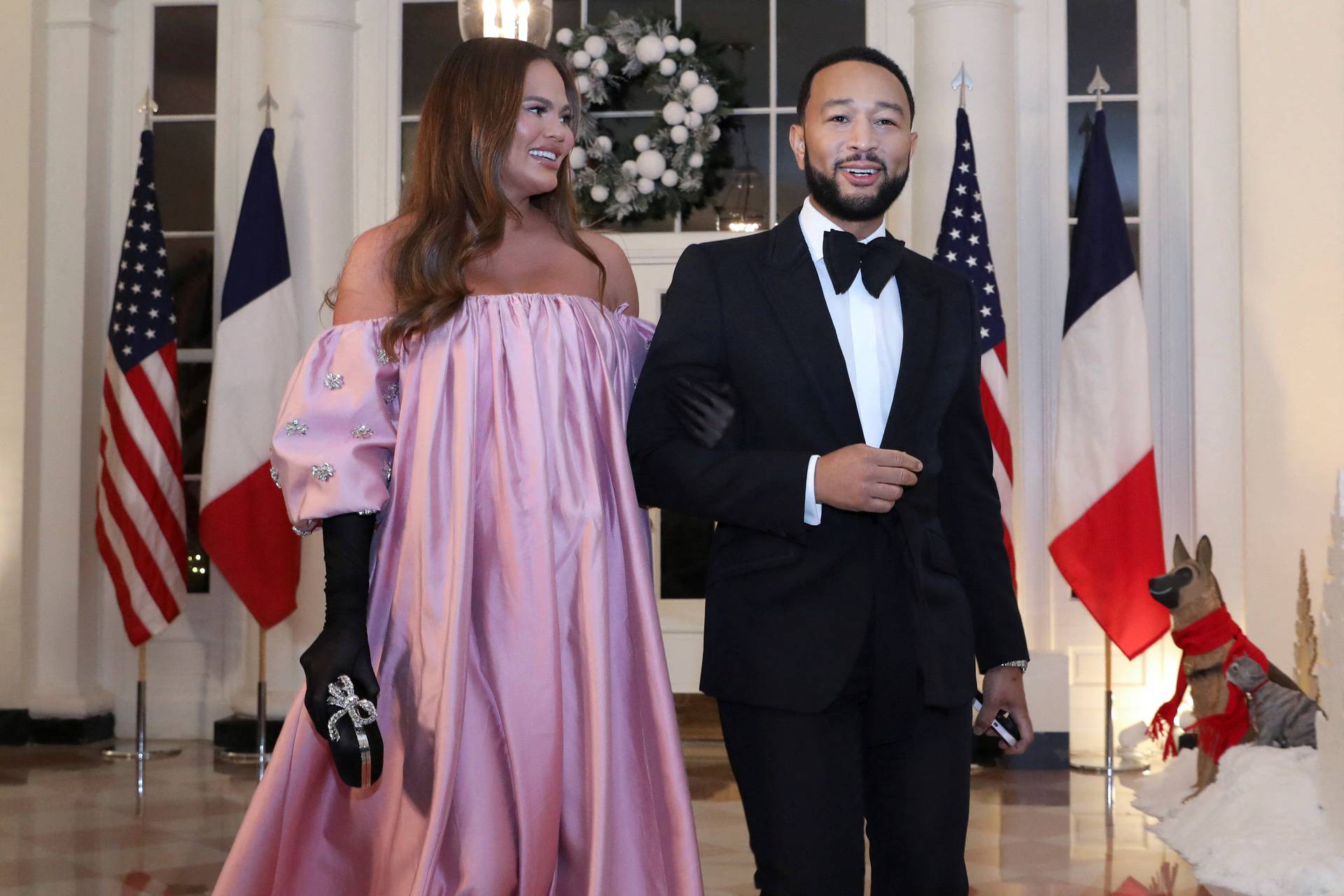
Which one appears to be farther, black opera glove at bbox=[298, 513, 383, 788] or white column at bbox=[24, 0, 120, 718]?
white column at bbox=[24, 0, 120, 718]

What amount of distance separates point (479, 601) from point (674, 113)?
161 inches

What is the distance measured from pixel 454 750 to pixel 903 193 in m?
4.30

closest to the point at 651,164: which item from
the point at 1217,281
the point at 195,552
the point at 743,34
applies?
the point at 743,34

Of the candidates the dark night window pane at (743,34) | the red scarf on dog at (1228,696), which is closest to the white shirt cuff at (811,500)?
the red scarf on dog at (1228,696)

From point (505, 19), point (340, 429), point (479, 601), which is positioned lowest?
point (479, 601)

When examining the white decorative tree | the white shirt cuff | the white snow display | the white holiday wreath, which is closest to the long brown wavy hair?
the white shirt cuff

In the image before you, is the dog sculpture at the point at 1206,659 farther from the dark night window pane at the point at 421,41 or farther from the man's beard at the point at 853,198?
the dark night window pane at the point at 421,41

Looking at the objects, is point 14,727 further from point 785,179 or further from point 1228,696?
A: point 1228,696

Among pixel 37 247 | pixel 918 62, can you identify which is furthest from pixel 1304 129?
pixel 37 247

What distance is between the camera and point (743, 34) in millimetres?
6039

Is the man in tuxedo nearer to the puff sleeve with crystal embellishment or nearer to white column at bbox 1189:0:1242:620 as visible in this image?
the puff sleeve with crystal embellishment

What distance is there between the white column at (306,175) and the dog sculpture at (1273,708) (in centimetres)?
341

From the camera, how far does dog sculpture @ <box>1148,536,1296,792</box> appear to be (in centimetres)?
434

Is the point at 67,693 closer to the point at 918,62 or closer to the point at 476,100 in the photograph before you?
the point at 918,62
